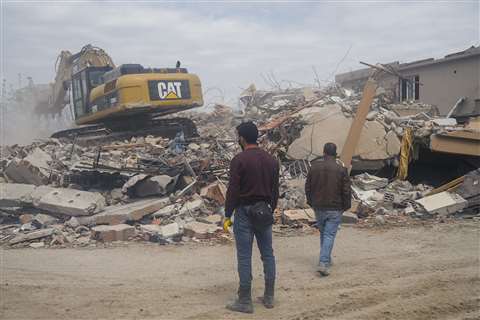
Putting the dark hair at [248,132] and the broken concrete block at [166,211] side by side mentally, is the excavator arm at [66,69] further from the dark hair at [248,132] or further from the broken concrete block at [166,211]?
the dark hair at [248,132]

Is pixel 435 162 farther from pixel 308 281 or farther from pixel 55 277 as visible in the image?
pixel 55 277

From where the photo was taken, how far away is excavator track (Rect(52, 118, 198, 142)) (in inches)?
573

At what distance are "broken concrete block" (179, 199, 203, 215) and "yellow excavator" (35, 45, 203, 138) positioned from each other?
192 inches

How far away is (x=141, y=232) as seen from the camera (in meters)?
7.76

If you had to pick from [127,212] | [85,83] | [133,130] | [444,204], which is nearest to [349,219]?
[444,204]

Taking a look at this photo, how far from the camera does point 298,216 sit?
8.41 meters

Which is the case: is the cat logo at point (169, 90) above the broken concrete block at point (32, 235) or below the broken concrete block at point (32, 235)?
above

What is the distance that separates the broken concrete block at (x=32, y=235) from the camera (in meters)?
7.54

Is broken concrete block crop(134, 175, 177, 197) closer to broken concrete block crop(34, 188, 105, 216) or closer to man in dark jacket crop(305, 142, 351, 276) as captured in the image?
broken concrete block crop(34, 188, 105, 216)

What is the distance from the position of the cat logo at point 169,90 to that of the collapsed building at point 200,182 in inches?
51.8

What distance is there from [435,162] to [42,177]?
9.42 metres

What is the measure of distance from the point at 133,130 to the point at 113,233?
25.8 feet

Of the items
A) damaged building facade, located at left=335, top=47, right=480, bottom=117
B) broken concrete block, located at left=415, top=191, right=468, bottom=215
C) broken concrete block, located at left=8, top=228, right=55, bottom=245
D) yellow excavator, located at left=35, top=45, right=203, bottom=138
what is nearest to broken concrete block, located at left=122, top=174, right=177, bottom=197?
broken concrete block, located at left=8, top=228, right=55, bottom=245

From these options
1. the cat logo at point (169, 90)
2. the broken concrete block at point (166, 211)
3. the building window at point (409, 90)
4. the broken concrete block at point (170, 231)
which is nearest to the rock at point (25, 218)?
the broken concrete block at point (166, 211)
